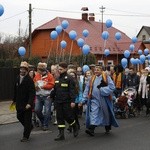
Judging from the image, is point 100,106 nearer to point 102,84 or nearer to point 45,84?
point 102,84

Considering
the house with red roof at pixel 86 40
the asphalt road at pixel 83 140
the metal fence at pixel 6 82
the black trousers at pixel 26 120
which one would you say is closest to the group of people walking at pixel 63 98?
the black trousers at pixel 26 120

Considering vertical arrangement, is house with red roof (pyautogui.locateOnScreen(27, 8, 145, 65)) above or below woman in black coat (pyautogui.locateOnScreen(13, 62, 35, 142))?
above

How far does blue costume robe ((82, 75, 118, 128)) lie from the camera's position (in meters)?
10.7

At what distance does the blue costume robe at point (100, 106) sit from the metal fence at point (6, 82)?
1017cm

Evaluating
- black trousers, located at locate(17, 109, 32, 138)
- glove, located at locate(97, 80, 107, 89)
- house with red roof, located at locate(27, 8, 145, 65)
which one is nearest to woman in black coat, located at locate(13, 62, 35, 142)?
black trousers, located at locate(17, 109, 32, 138)

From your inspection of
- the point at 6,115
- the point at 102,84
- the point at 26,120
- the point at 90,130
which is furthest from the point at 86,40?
the point at 26,120

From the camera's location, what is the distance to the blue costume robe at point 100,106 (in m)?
10.7

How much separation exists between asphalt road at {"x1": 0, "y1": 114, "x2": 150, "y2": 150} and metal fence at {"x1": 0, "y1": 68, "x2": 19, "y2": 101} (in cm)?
803

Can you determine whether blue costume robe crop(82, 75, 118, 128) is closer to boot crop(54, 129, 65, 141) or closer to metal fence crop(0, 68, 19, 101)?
boot crop(54, 129, 65, 141)

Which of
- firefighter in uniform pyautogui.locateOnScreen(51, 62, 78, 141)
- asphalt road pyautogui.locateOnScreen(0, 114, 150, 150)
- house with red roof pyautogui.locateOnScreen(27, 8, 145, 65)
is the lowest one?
asphalt road pyautogui.locateOnScreen(0, 114, 150, 150)

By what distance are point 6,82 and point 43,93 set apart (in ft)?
31.3

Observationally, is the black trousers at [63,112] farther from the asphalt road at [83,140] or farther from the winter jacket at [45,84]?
the winter jacket at [45,84]

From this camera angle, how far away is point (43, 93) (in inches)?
452

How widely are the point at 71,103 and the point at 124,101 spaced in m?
4.80
